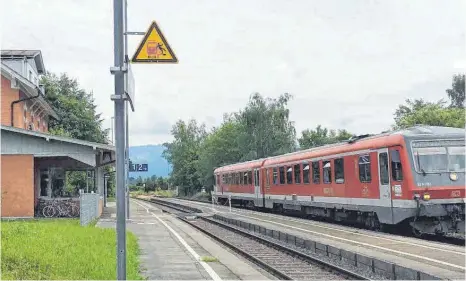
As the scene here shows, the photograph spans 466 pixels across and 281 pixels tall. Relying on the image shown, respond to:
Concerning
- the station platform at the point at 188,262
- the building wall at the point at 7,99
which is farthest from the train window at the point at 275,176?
the building wall at the point at 7,99

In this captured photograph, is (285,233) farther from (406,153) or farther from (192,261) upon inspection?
(192,261)

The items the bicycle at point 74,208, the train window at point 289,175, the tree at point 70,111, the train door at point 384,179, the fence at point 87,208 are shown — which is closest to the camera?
the train door at point 384,179

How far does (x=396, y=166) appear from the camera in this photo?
1587 centimetres

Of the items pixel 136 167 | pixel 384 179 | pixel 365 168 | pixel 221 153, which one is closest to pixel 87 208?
pixel 136 167

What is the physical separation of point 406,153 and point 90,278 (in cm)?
983

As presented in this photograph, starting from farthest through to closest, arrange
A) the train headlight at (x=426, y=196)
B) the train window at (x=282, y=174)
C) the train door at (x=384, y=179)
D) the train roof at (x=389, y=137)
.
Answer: the train window at (x=282, y=174) < the train door at (x=384, y=179) < the train roof at (x=389, y=137) < the train headlight at (x=426, y=196)

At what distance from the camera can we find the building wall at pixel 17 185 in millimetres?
22766

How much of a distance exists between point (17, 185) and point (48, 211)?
1.99 meters

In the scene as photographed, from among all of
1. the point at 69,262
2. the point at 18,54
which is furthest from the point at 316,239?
the point at 18,54

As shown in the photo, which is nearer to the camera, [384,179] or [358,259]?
[358,259]

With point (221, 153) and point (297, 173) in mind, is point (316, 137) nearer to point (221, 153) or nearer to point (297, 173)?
point (221, 153)

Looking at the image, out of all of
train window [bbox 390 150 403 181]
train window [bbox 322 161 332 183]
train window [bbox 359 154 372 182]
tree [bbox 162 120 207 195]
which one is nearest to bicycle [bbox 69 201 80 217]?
train window [bbox 322 161 332 183]

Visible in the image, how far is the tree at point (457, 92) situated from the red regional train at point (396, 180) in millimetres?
50805

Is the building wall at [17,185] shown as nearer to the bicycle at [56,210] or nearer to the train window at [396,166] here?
the bicycle at [56,210]
